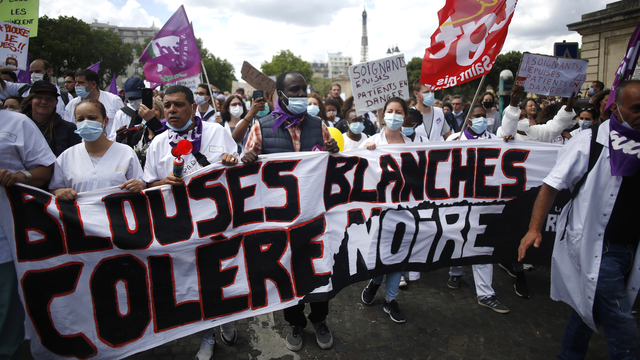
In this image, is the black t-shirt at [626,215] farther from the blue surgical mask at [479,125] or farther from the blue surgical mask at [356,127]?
the blue surgical mask at [356,127]

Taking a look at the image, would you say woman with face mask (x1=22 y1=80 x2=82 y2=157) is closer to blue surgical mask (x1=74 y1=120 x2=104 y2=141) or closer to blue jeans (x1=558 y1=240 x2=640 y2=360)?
blue surgical mask (x1=74 y1=120 x2=104 y2=141)

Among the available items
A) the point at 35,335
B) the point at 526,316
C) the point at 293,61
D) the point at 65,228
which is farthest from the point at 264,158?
the point at 293,61

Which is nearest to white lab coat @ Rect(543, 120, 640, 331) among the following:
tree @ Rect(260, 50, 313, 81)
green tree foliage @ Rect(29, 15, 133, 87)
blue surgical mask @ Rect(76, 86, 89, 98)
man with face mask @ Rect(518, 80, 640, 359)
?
man with face mask @ Rect(518, 80, 640, 359)

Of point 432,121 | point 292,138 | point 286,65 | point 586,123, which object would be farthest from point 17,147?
point 286,65

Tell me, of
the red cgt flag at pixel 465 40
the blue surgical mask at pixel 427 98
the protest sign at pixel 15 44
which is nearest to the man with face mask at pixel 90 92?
the protest sign at pixel 15 44

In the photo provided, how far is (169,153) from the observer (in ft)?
10.8

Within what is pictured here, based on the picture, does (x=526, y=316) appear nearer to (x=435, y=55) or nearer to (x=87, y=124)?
(x=435, y=55)

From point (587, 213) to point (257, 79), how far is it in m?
3.44

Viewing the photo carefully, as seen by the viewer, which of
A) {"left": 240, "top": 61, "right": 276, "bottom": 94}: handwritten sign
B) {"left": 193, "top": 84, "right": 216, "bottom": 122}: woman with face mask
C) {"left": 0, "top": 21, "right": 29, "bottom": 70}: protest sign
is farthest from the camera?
{"left": 193, "top": 84, "right": 216, "bottom": 122}: woman with face mask

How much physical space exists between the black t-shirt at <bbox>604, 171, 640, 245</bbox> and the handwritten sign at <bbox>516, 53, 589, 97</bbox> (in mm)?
2749

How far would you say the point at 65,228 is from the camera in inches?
109

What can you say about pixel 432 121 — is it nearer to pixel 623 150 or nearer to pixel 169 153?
pixel 623 150

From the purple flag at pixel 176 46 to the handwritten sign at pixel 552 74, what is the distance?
442 cm

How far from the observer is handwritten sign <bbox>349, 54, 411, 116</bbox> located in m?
5.21
